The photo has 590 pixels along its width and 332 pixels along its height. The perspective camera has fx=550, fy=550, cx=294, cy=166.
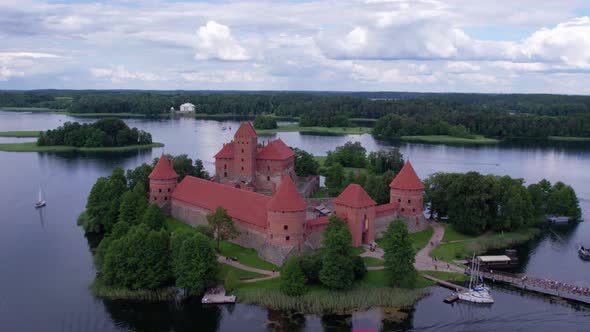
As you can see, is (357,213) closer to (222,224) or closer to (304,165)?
(222,224)

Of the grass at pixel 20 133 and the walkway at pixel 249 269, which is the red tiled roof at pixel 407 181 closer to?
the walkway at pixel 249 269

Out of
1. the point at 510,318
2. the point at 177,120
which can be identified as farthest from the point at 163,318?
the point at 177,120

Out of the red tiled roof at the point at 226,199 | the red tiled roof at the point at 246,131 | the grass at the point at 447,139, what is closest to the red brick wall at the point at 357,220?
the red tiled roof at the point at 226,199

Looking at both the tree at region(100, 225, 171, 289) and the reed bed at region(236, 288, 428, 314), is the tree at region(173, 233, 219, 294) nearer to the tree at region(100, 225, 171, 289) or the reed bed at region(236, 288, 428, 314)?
the tree at region(100, 225, 171, 289)

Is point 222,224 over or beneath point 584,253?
over

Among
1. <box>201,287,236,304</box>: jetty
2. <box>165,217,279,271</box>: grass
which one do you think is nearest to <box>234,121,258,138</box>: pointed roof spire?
<box>165,217,279,271</box>: grass

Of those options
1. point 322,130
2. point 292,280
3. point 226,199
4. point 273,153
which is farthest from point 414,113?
point 292,280
